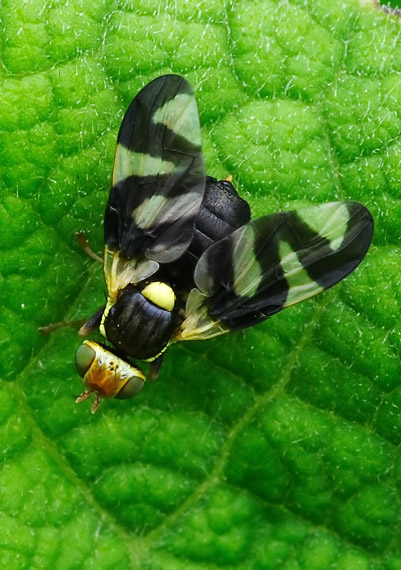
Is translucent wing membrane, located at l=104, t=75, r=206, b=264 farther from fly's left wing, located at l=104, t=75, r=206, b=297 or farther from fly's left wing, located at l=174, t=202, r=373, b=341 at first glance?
fly's left wing, located at l=174, t=202, r=373, b=341

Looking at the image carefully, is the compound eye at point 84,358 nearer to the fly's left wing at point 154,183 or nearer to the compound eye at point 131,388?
the compound eye at point 131,388

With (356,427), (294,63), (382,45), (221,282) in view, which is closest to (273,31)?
(294,63)

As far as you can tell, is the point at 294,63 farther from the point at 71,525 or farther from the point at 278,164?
the point at 71,525

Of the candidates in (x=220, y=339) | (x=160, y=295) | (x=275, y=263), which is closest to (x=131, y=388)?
(x=160, y=295)

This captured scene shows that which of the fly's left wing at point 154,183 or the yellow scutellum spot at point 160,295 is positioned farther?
the yellow scutellum spot at point 160,295

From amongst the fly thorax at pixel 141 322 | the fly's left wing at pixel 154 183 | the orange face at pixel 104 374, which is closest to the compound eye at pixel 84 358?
the orange face at pixel 104 374

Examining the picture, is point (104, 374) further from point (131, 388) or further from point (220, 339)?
point (220, 339)

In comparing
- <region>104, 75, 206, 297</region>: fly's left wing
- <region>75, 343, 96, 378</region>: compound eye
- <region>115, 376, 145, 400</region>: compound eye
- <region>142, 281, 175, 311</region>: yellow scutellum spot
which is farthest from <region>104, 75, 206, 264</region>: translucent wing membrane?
<region>115, 376, 145, 400</region>: compound eye
